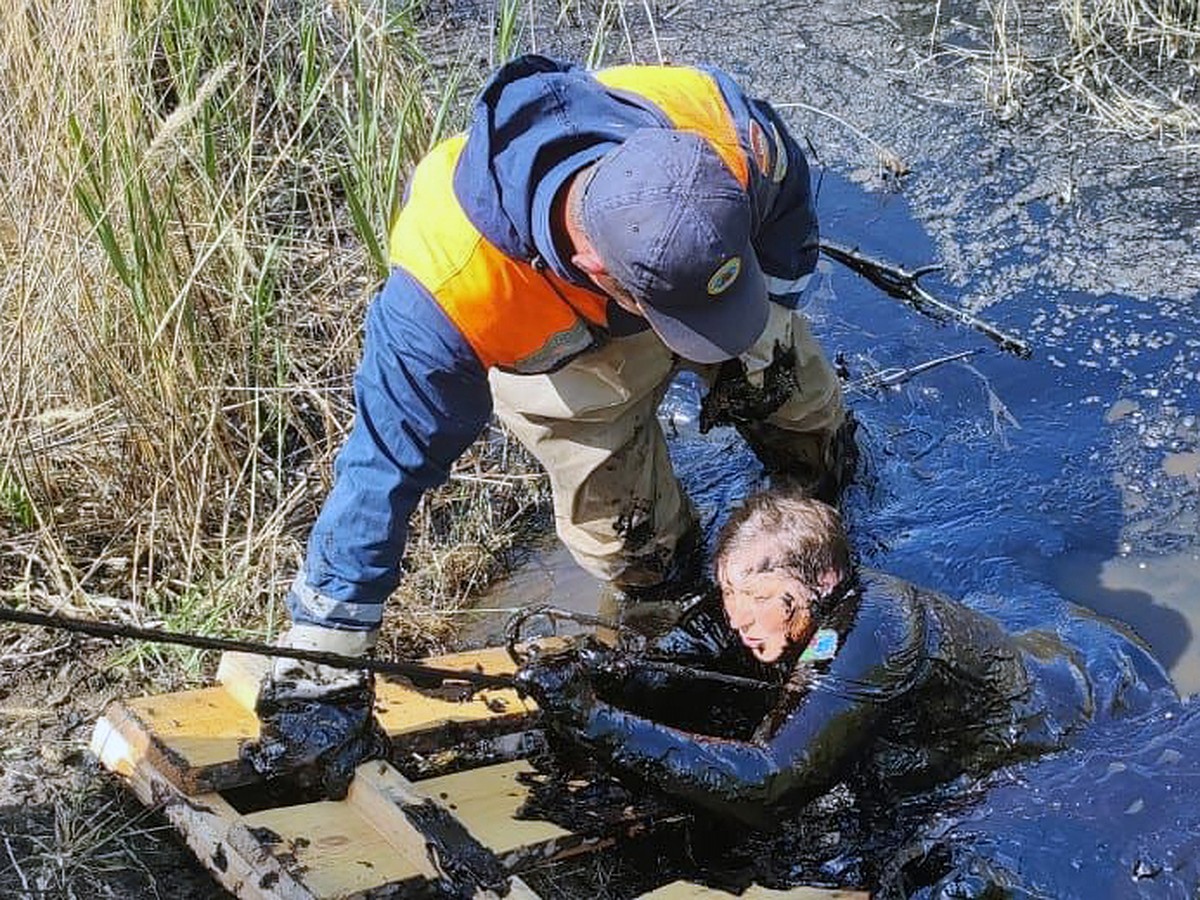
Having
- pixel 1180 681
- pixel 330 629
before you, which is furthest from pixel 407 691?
pixel 1180 681

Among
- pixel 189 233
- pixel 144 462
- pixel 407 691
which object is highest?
pixel 189 233

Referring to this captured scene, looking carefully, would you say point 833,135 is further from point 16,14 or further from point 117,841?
point 117,841

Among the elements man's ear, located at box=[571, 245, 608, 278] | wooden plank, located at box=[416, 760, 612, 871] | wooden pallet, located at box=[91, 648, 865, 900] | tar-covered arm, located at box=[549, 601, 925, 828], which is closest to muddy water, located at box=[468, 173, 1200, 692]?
wooden pallet, located at box=[91, 648, 865, 900]

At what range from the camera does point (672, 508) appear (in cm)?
404

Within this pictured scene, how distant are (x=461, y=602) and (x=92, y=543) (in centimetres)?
97

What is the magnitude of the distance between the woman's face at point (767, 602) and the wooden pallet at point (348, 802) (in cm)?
51

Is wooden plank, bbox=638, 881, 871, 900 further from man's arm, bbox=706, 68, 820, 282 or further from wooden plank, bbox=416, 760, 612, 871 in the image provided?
man's arm, bbox=706, 68, 820, 282

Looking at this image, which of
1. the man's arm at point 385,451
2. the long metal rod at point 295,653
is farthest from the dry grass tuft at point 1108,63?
the man's arm at point 385,451

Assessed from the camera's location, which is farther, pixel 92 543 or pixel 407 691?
pixel 92 543

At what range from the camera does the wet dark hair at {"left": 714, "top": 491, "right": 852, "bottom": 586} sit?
3.11 meters

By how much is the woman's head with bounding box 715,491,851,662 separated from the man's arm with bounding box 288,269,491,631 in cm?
64

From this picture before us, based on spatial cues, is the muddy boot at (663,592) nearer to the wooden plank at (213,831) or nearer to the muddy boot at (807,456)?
the muddy boot at (807,456)

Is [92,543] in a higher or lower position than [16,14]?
lower

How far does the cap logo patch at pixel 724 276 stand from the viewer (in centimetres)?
274
